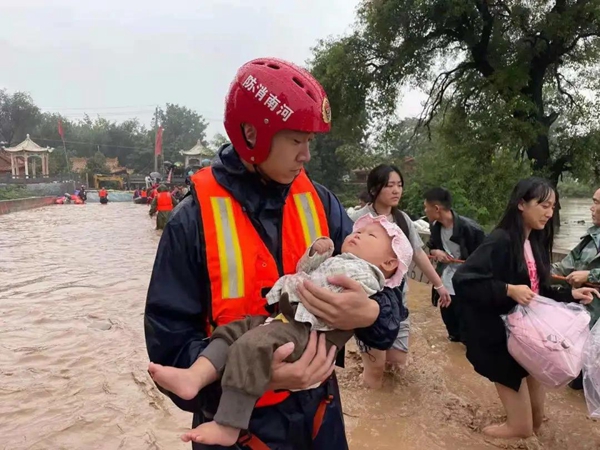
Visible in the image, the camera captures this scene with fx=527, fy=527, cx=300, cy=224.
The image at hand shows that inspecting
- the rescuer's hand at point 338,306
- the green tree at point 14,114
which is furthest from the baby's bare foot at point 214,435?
the green tree at point 14,114


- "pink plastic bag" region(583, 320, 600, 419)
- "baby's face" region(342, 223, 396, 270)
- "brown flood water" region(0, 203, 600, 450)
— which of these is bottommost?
"brown flood water" region(0, 203, 600, 450)

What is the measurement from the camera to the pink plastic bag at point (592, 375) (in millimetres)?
3008

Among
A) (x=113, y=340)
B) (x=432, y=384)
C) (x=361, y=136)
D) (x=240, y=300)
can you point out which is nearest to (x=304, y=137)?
(x=240, y=300)

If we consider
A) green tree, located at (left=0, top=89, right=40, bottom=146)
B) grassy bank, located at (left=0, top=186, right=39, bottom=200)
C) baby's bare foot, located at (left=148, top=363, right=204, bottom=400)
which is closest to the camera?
baby's bare foot, located at (left=148, top=363, right=204, bottom=400)

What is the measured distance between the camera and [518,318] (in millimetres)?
3186

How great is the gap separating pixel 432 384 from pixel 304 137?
12.5 ft

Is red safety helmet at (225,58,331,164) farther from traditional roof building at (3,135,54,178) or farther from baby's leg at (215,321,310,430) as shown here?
traditional roof building at (3,135,54,178)

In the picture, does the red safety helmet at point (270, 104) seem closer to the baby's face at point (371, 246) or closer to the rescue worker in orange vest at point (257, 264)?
the rescue worker in orange vest at point (257, 264)

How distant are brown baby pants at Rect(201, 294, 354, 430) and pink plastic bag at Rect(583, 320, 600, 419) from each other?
7.48 ft

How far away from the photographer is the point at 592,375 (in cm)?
Result: 306

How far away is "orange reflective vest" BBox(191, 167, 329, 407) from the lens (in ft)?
5.30

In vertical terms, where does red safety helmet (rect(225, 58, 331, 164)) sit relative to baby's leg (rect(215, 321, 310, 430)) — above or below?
above

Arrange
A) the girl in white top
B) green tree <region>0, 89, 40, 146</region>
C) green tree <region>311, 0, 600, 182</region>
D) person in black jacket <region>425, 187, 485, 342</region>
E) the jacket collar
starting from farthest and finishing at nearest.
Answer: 1. green tree <region>0, 89, 40, 146</region>
2. green tree <region>311, 0, 600, 182</region>
3. person in black jacket <region>425, 187, 485, 342</region>
4. the girl in white top
5. the jacket collar

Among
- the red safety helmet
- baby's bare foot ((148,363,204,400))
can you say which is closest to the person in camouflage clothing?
the red safety helmet
